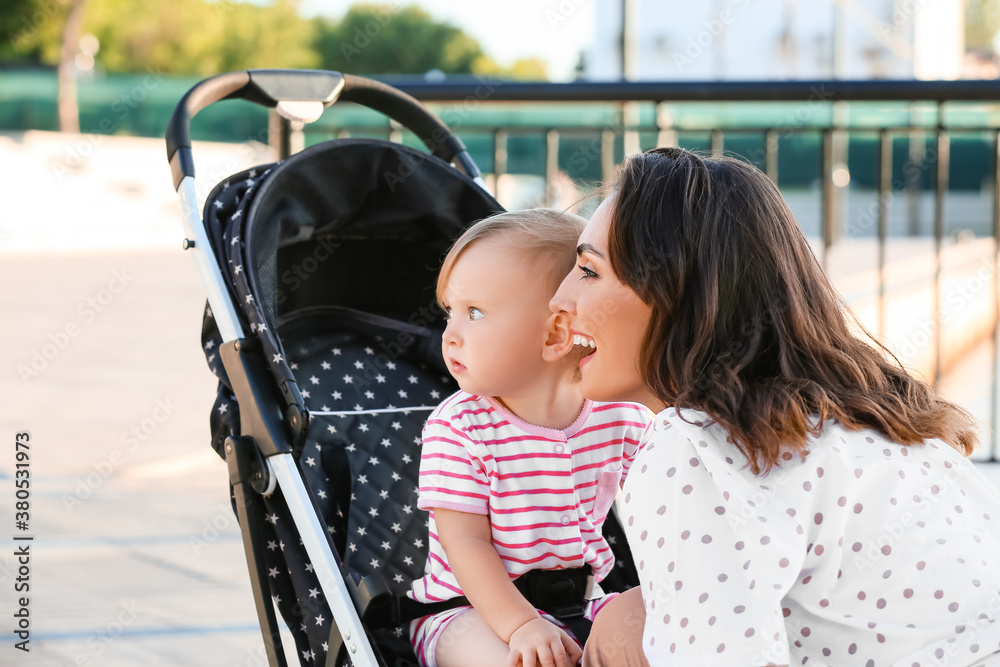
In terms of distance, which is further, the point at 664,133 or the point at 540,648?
the point at 664,133

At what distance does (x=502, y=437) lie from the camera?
5.28 feet

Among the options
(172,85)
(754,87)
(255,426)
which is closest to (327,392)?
(255,426)

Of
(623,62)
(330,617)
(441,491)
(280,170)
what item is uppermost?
(623,62)

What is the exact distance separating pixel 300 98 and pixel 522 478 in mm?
945

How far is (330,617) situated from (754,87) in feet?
7.33

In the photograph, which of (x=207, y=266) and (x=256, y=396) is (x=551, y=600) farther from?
(x=207, y=266)

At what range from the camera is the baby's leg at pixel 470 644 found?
1.48m

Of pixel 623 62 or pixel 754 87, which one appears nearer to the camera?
pixel 754 87

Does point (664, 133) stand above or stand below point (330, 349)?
above

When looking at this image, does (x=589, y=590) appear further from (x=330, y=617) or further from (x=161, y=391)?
(x=161, y=391)

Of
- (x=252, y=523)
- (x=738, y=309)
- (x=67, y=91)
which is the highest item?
(x=67, y=91)

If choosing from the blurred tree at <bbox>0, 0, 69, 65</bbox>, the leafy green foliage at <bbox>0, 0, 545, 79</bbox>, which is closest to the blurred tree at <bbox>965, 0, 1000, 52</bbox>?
the leafy green foliage at <bbox>0, 0, 545, 79</bbox>

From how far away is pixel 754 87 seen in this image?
3.18 m

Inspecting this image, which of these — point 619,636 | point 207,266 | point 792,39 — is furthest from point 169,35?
point 619,636
